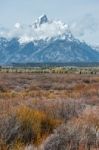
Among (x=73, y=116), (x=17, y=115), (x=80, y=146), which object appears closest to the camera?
(x=80, y=146)

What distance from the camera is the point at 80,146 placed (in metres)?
10.0

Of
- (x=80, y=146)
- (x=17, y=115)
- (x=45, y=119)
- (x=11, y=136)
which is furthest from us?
(x=45, y=119)

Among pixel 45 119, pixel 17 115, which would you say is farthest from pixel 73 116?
pixel 17 115

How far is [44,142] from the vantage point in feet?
33.2

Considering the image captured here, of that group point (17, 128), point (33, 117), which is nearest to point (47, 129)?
point (33, 117)

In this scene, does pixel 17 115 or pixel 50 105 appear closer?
pixel 17 115

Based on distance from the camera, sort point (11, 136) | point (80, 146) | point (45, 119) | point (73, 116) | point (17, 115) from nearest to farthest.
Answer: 1. point (80, 146)
2. point (11, 136)
3. point (17, 115)
4. point (45, 119)
5. point (73, 116)

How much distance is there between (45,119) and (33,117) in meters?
0.89

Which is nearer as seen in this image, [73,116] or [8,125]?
[8,125]

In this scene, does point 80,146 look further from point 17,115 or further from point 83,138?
point 17,115

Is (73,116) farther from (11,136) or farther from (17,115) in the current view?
(11,136)

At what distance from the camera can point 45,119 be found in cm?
1298

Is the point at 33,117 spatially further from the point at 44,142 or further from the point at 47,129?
the point at 44,142

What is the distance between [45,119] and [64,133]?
2509 millimetres
